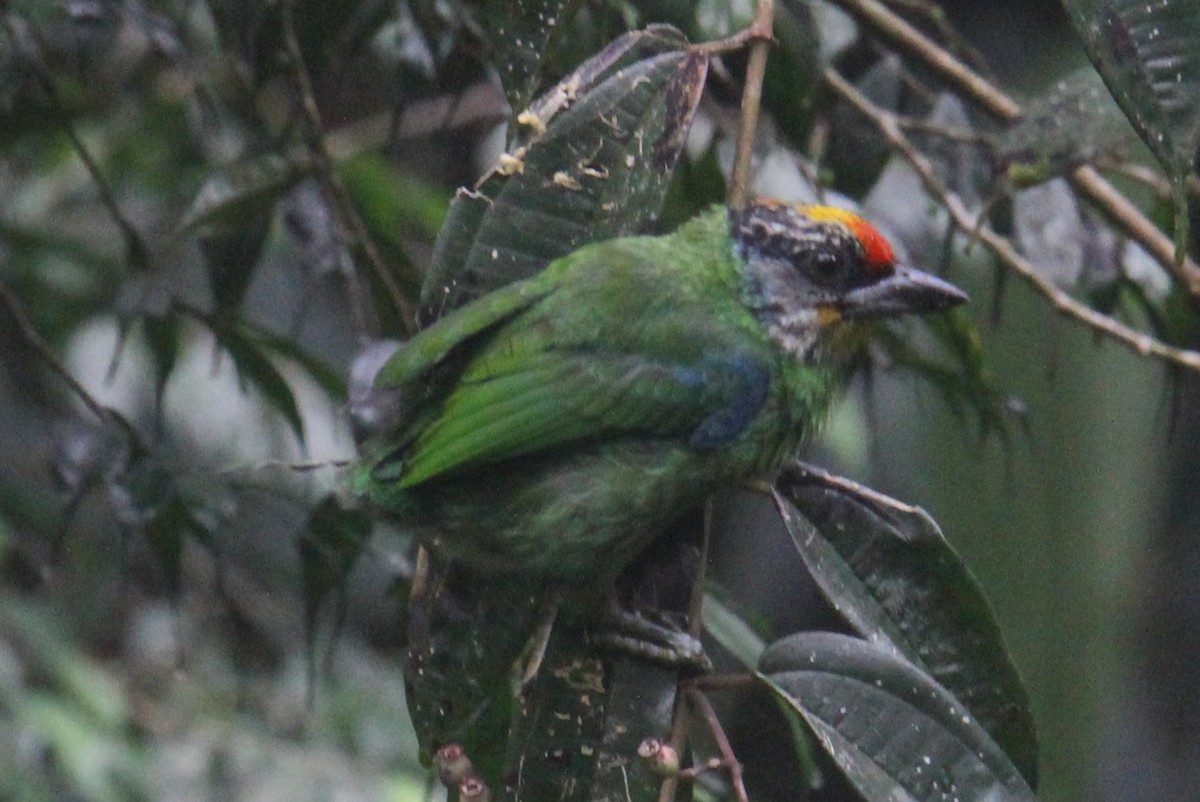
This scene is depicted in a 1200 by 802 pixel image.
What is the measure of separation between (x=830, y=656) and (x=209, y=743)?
110 inches

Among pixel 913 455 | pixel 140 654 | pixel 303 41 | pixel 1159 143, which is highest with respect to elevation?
pixel 1159 143

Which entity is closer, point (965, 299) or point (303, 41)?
point (965, 299)

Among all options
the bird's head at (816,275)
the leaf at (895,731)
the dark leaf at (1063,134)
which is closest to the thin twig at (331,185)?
the bird's head at (816,275)

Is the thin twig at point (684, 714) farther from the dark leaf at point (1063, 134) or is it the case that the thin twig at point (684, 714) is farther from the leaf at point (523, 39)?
the dark leaf at point (1063, 134)

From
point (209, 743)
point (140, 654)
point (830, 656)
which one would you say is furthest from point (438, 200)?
point (830, 656)

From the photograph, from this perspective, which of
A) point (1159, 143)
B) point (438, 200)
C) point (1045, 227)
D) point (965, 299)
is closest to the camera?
point (1159, 143)

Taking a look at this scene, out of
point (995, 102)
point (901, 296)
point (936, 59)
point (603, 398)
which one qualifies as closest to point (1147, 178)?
point (995, 102)

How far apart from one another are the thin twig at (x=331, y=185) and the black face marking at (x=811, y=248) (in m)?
0.60

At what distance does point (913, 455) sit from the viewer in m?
4.05

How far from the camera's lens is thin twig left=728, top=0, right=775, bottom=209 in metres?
1.90

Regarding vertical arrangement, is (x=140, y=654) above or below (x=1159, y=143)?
below

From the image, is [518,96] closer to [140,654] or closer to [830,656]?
[830,656]

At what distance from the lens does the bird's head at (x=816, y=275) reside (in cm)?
220

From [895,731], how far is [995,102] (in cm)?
151
